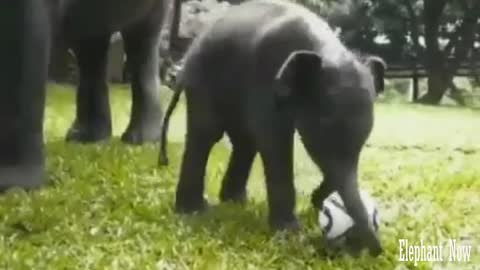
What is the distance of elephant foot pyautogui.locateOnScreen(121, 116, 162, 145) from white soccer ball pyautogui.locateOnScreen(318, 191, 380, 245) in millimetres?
868

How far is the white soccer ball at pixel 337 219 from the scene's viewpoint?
1.30 meters

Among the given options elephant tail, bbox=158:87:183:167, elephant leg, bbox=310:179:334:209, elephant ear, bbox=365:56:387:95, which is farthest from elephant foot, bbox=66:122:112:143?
elephant ear, bbox=365:56:387:95

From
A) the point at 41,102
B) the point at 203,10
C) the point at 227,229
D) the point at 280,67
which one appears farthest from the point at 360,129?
the point at 203,10

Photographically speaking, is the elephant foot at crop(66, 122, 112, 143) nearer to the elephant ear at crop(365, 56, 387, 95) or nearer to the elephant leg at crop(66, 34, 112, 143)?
the elephant leg at crop(66, 34, 112, 143)

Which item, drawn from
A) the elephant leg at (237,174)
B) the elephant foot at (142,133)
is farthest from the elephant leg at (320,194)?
the elephant foot at (142,133)

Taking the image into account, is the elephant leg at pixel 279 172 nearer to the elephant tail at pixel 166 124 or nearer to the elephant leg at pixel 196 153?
the elephant leg at pixel 196 153

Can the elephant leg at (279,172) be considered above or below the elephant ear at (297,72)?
below

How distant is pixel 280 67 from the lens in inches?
53.2

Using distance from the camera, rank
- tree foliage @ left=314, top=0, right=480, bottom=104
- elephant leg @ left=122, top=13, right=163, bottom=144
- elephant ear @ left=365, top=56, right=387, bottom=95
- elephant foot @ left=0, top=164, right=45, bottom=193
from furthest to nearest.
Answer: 1. elephant leg @ left=122, top=13, right=163, bottom=144
2. tree foliage @ left=314, top=0, right=480, bottom=104
3. elephant foot @ left=0, top=164, right=45, bottom=193
4. elephant ear @ left=365, top=56, right=387, bottom=95

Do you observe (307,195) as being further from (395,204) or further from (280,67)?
(280,67)

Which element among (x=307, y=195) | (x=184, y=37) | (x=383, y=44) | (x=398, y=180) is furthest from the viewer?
(x=184, y=37)

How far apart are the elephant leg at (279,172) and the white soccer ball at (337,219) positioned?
0.16 feet

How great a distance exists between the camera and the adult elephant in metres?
1.64

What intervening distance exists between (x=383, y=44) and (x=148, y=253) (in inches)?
38.6
